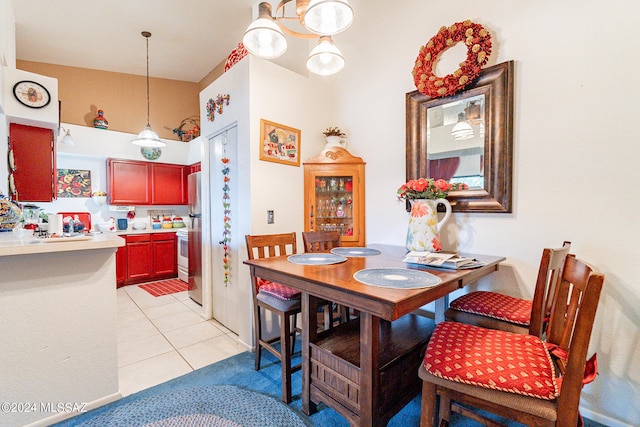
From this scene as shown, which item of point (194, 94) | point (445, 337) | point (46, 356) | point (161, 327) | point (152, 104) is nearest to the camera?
point (445, 337)

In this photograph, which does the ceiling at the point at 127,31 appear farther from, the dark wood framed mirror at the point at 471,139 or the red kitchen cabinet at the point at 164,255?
the red kitchen cabinet at the point at 164,255

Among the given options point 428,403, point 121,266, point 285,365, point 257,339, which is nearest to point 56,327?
point 257,339

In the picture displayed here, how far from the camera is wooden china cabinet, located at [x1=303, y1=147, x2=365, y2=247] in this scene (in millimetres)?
2709

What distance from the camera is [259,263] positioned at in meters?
1.70

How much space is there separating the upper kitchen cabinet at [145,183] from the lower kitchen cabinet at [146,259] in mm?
667

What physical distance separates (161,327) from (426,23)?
373 centimetres

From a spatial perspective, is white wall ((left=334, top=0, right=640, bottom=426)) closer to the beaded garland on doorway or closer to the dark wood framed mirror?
the dark wood framed mirror

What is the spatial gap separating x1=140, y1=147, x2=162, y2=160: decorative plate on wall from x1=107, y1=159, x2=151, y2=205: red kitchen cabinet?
0.13 m

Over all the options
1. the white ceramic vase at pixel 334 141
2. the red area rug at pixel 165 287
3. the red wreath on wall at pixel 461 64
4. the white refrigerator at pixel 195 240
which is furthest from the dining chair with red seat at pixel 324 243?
the red area rug at pixel 165 287

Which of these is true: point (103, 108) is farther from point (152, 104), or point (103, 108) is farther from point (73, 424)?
point (73, 424)

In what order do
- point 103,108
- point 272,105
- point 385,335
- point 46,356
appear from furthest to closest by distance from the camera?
point 103,108 < point 272,105 < point 385,335 < point 46,356

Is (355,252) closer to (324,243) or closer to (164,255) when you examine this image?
(324,243)

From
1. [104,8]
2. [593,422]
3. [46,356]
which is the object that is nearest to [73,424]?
[46,356]

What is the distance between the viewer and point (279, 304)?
186cm
